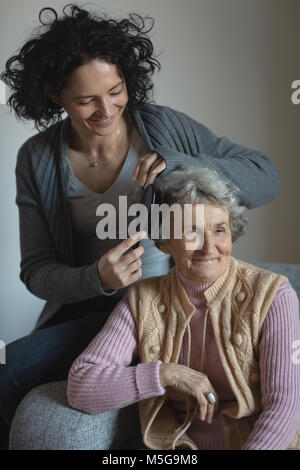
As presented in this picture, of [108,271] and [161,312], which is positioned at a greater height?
[108,271]

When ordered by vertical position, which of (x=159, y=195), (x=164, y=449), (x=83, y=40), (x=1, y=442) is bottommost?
(x=1, y=442)

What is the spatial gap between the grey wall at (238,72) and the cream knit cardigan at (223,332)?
3.29 ft

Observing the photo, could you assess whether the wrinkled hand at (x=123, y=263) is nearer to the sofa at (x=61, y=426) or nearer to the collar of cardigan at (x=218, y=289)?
the collar of cardigan at (x=218, y=289)

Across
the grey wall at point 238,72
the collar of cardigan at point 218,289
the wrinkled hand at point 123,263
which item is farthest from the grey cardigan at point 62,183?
the grey wall at point 238,72

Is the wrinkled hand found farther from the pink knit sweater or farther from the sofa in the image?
the sofa

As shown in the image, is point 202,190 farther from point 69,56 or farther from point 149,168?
point 69,56

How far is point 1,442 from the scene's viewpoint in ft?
5.62

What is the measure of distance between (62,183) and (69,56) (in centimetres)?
37

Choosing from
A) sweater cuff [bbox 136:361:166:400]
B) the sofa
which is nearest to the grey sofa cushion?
the sofa

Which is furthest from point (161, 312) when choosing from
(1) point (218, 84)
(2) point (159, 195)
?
(1) point (218, 84)

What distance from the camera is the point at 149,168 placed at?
138cm

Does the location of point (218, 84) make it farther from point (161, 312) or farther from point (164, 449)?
point (164, 449)

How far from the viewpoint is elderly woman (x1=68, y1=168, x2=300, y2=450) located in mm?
1223

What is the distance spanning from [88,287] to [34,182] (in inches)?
17.1
